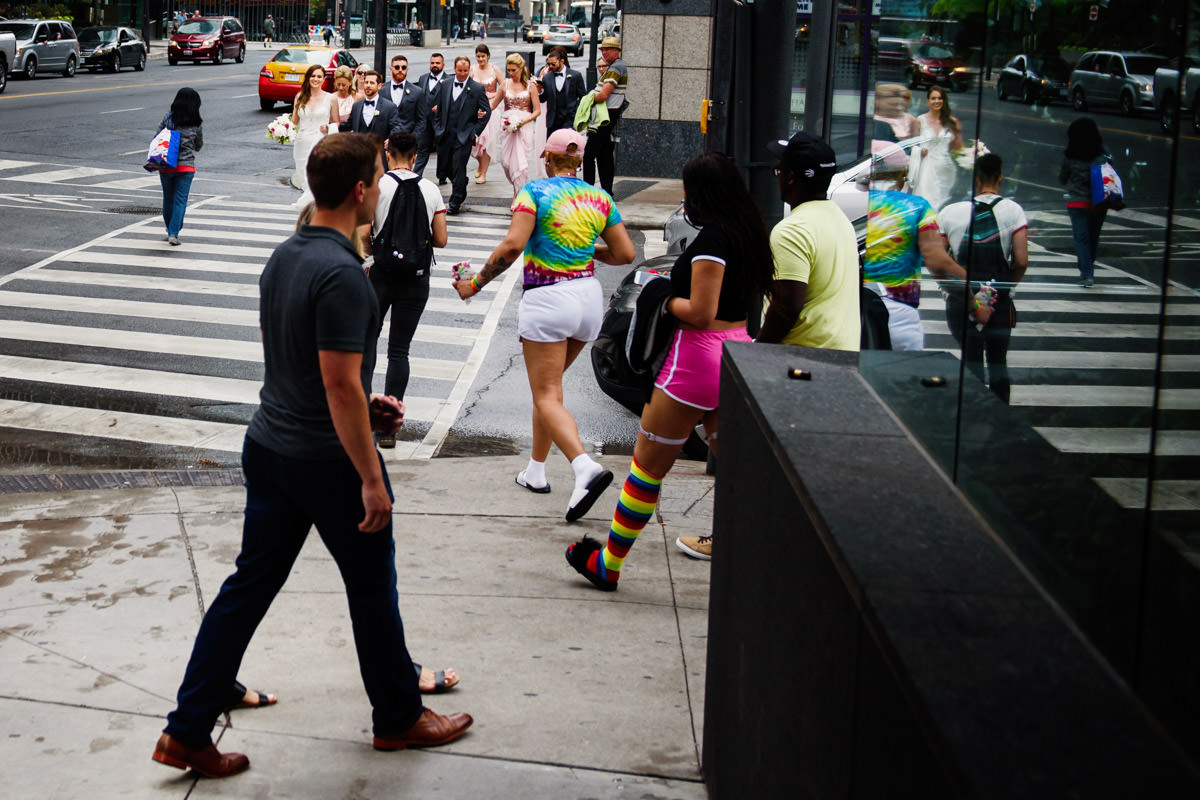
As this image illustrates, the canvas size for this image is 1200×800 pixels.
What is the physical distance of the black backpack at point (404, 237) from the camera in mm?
7715

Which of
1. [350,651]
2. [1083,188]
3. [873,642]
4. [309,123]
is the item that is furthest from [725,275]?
[309,123]

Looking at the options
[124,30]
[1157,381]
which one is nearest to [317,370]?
[1157,381]

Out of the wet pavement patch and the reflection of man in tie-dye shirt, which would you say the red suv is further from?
the reflection of man in tie-dye shirt

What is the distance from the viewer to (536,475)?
7059 millimetres

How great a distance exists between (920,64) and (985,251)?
0.85 m

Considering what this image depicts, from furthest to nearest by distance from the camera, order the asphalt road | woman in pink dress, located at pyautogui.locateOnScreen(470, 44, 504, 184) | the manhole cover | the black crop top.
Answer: woman in pink dress, located at pyautogui.locateOnScreen(470, 44, 504, 184)
the manhole cover
the asphalt road
the black crop top

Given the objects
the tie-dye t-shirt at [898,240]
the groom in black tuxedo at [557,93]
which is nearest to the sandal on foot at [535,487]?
the tie-dye t-shirt at [898,240]

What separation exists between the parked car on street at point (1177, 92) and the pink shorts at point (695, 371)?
10.7 feet

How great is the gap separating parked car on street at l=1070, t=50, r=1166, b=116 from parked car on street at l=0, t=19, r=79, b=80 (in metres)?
42.4

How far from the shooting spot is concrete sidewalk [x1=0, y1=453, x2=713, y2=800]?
13.0ft

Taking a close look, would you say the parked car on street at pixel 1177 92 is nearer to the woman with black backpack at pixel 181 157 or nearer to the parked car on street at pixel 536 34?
the woman with black backpack at pixel 181 157

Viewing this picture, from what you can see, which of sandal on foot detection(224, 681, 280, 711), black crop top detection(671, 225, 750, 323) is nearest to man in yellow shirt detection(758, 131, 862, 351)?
black crop top detection(671, 225, 750, 323)

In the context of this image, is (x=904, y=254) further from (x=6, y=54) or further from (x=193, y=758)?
(x=6, y=54)

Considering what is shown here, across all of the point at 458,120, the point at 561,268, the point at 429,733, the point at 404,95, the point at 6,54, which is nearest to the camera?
the point at 429,733
